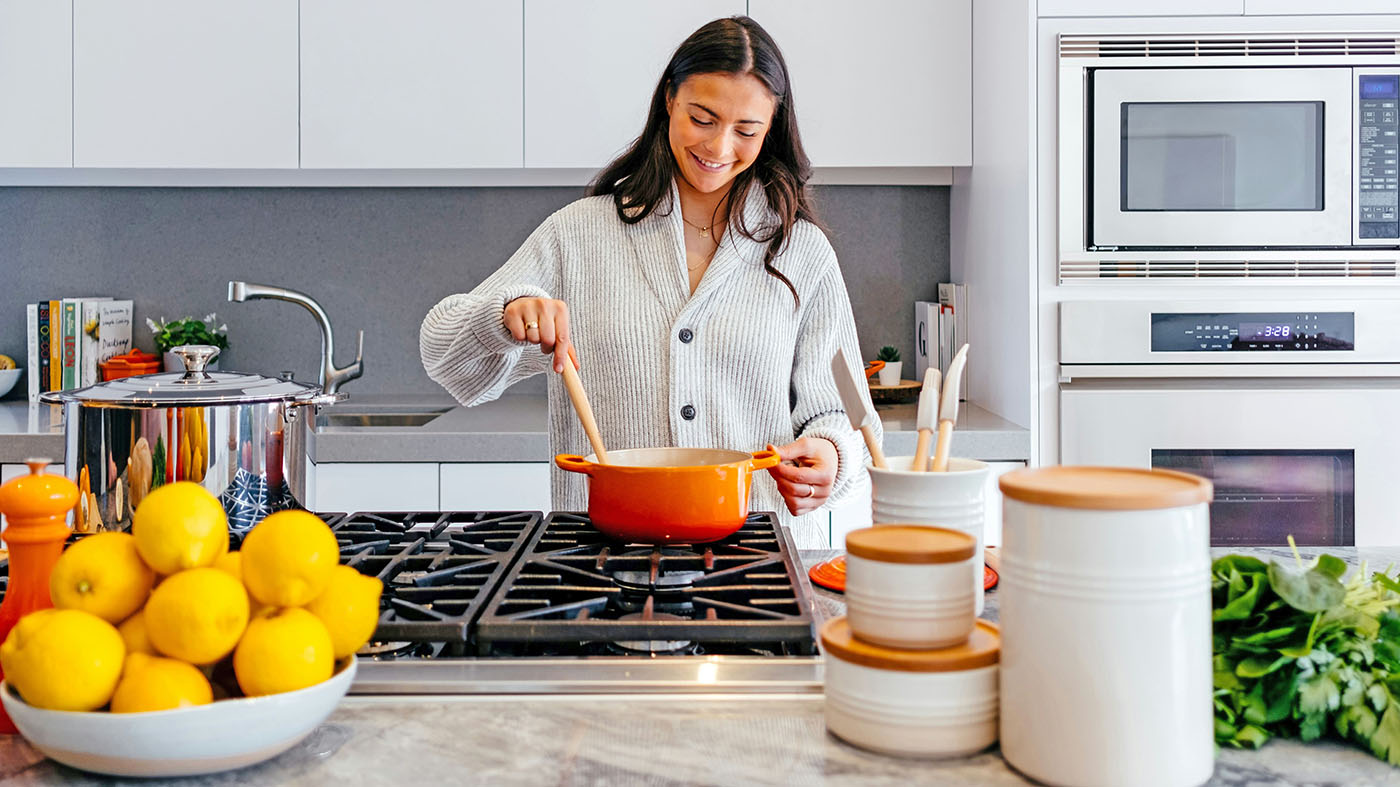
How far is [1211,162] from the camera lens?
229cm

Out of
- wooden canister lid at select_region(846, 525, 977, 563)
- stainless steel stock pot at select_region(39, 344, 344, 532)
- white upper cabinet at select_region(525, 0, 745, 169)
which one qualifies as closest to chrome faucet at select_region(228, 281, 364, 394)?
white upper cabinet at select_region(525, 0, 745, 169)

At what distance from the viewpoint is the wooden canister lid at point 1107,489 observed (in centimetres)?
68

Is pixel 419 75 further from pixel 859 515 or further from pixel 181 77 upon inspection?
pixel 859 515

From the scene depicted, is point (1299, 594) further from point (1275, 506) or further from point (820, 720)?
point (1275, 506)

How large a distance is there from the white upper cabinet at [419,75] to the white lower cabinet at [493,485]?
0.73m

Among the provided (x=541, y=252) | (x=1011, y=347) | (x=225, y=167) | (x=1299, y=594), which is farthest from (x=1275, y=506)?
(x=225, y=167)

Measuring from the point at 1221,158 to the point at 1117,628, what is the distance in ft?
6.12

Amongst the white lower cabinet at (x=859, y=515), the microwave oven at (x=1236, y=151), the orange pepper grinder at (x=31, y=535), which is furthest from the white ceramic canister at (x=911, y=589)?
the microwave oven at (x=1236, y=151)

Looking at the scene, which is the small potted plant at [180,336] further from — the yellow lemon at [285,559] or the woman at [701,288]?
the yellow lemon at [285,559]

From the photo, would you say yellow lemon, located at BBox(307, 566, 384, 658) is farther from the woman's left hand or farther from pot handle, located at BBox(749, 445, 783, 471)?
the woman's left hand

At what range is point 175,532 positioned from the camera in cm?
74

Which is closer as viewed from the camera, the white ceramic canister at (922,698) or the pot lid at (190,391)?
the white ceramic canister at (922,698)

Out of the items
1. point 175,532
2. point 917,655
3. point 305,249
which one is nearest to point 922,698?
point 917,655

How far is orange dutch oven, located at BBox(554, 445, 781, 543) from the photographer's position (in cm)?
116
